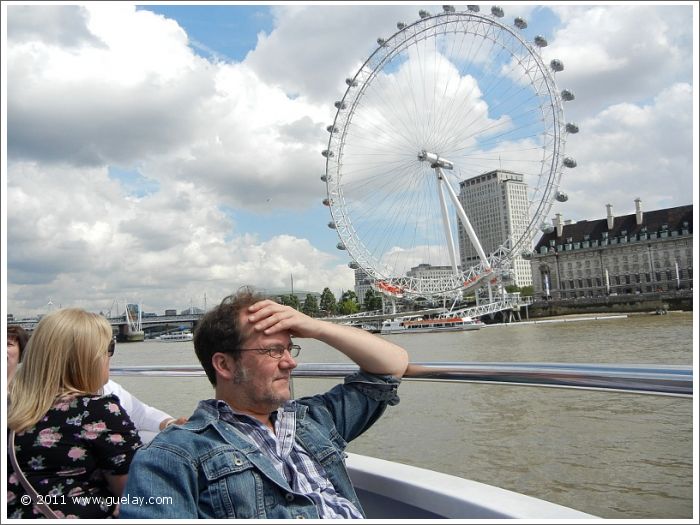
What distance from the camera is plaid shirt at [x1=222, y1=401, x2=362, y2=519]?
3.96 ft

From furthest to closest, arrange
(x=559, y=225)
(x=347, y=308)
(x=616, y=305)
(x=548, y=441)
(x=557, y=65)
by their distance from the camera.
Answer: (x=559, y=225) → (x=347, y=308) → (x=616, y=305) → (x=557, y=65) → (x=548, y=441)

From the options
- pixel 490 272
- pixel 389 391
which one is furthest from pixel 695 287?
pixel 490 272

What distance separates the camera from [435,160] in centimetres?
2723

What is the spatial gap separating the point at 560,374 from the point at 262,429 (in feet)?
2.06

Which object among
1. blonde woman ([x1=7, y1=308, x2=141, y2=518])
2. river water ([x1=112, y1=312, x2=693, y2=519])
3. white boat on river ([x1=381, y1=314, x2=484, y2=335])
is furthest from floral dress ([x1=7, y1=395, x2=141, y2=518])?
white boat on river ([x1=381, y1=314, x2=484, y2=335])

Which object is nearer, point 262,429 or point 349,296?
point 262,429

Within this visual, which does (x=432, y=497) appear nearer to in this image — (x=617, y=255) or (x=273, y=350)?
(x=273, y=350)

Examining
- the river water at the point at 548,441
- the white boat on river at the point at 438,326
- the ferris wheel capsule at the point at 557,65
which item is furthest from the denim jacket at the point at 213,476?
the white boat on river at the point at 438,326

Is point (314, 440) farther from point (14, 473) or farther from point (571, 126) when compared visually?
point (571, 126)

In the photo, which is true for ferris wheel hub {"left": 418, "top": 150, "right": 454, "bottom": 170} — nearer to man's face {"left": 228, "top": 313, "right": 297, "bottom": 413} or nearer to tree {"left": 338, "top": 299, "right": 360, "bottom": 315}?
man's face {"left": 228, "top": 313, "right": 297, "bottom": 413}

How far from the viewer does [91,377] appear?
1.27 m

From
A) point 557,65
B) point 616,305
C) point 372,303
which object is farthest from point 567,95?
point 372,303

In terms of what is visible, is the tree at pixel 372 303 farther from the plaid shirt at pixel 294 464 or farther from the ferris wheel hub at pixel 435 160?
the plaid shirt at pixel 294 464

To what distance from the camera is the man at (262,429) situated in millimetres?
1080
